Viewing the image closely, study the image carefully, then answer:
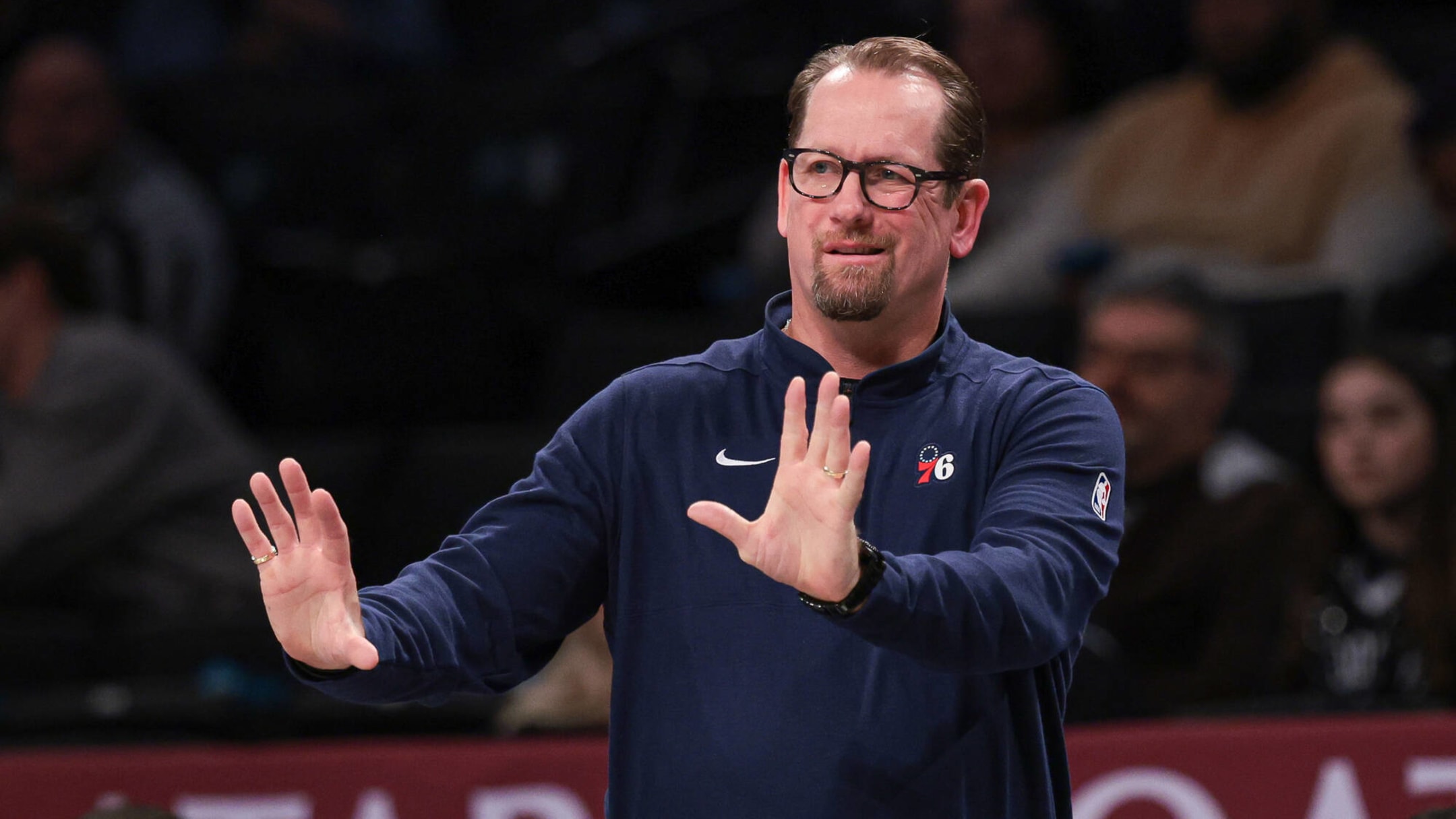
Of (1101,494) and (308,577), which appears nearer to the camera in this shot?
(308,577)

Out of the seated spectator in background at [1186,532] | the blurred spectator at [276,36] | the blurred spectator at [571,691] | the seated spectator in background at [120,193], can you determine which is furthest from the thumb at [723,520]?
the blurred spectator at [276,36]

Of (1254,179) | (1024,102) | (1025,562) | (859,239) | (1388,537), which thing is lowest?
(1025,562)

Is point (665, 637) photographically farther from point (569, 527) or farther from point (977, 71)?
point (977, 71)

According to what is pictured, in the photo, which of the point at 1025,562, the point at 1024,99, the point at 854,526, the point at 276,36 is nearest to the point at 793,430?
the point at 854,526

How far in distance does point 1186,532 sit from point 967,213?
2.34 metres

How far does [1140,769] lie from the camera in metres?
3.74

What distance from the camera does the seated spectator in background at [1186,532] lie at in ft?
14.5

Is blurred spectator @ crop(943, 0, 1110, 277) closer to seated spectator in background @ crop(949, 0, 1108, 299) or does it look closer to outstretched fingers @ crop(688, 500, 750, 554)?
seated spectator in background @ crop(949, 0, 1108, 299)

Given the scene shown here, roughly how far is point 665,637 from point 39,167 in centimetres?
525

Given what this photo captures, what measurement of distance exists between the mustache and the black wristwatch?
0.52 metres

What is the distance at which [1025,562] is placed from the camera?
2172mm

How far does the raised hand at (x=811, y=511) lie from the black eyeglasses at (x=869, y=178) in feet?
1.34

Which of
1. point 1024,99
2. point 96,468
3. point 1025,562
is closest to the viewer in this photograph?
point 1025,562

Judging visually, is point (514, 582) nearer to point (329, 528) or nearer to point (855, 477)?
point (329, 528)
